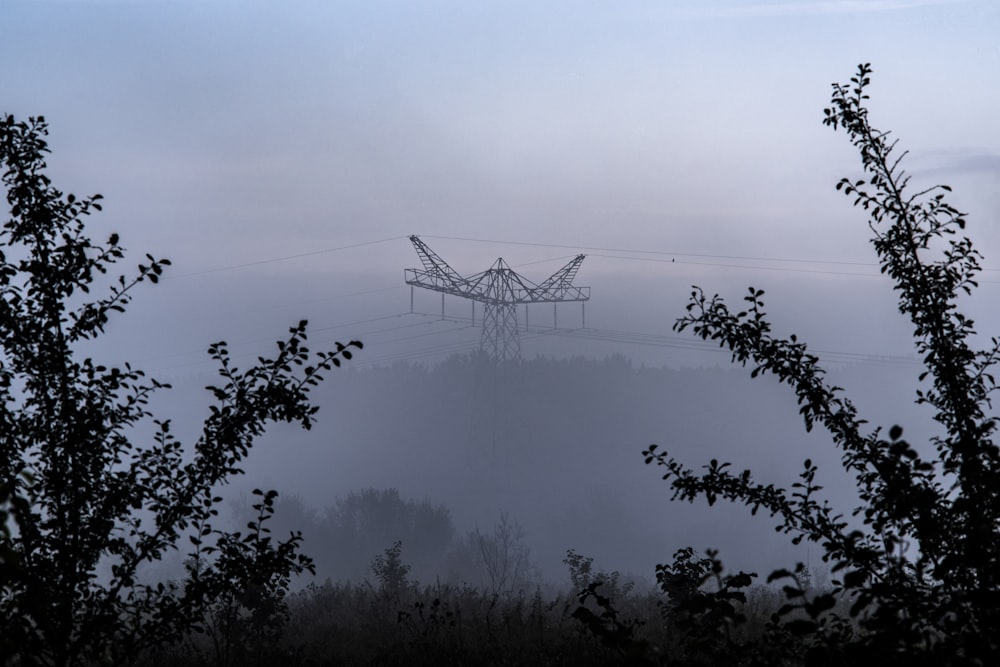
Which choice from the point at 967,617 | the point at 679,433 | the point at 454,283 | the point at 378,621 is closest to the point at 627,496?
the point at 679,433

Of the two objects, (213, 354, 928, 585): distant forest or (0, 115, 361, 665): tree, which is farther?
(213, 354, 928, 585): distant forest

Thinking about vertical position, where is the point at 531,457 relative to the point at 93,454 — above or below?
below

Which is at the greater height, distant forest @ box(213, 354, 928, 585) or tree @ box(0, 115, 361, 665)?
tree @ box(0, 115, 361, 665)

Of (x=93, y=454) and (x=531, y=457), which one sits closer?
(x=93, y=454)

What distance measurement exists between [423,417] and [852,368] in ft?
324

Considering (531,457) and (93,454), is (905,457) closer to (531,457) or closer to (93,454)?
(93,454)

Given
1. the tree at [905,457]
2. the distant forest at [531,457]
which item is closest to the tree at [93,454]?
the tree at [905,457]

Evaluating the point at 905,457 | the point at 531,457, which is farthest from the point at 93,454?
the point at 531,457

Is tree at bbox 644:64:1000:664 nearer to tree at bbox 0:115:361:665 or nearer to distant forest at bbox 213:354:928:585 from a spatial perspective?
tree at bbox 0:115:361:665

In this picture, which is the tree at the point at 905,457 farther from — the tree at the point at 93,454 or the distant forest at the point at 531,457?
the distant forest at the point at 531,457

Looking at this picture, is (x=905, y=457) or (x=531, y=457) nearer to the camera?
(x=905, y=457)

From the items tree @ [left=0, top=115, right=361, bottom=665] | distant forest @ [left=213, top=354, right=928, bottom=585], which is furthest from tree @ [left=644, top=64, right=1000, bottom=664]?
distant forest @ [left=213, top=354, right=928, bottom=585]

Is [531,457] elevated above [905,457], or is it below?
below

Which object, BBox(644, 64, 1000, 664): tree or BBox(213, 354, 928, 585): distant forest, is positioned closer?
BBox(644, 64, 1000, 664): tree
